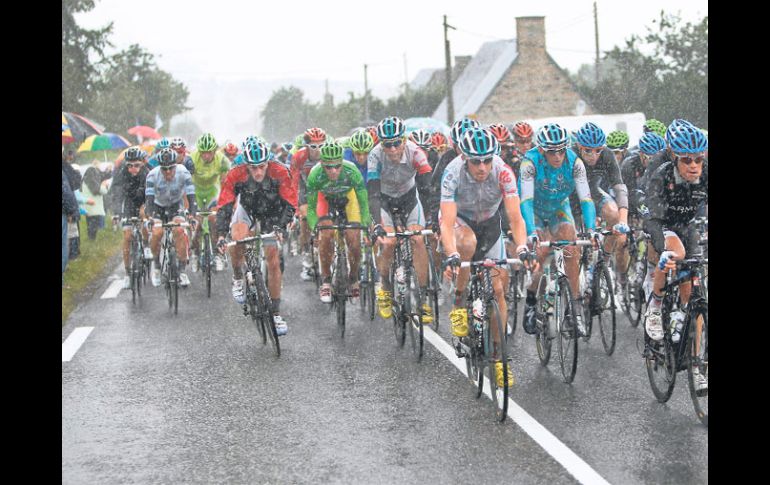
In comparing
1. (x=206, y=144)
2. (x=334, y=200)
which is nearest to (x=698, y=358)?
(x=334, y=200)

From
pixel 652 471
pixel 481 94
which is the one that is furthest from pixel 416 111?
pixel 652 471

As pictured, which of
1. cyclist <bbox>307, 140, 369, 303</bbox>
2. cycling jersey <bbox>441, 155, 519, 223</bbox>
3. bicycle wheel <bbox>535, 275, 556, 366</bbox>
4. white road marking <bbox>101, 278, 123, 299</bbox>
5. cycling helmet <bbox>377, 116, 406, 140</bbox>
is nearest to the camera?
cycling jersey <bbox>441, 155, 519, 223</bbox>

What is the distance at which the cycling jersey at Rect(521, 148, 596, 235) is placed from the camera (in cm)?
787

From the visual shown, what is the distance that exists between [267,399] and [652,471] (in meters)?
2.96

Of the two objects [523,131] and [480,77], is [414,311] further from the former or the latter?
[480,77]

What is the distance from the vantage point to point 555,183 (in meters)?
7.99

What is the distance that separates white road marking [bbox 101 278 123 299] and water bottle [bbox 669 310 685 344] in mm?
8640

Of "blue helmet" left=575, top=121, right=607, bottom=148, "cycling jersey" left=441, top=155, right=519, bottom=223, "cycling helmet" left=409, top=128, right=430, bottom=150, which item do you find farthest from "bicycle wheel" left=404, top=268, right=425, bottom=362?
"cycling helmet" left=409, top=128, right=430, bottom=150

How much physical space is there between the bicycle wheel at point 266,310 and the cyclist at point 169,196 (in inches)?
126

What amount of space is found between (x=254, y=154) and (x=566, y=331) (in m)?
3.44

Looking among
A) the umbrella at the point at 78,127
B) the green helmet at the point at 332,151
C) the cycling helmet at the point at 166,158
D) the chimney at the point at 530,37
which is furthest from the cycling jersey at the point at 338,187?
the chimney at the point at 530,37

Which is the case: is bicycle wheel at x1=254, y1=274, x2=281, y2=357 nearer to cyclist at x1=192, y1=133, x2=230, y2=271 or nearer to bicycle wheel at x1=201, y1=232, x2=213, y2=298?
bicycle wheel at x1=201, y1=232, x2=213, y2=298
